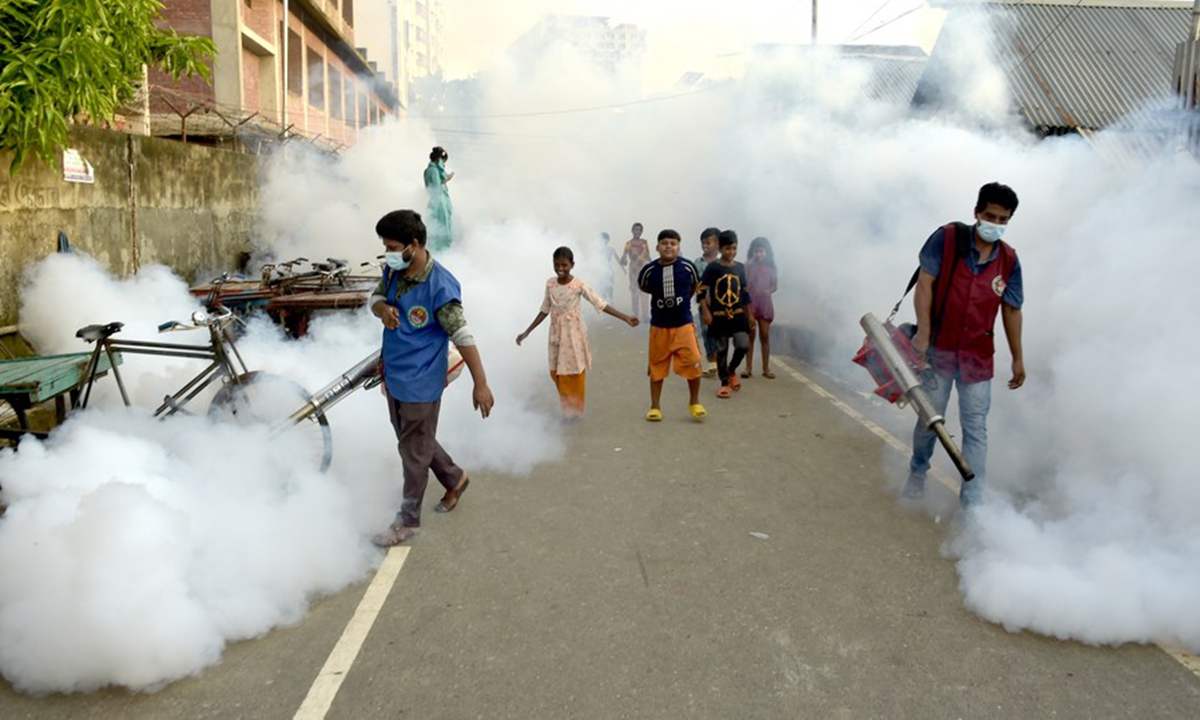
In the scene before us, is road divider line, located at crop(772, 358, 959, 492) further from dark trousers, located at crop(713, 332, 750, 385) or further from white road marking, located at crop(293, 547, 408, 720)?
white road marking, located at crop(293, 547, 408, 720)

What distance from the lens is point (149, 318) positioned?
6.74 metres

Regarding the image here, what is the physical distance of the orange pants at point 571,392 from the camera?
6.79m

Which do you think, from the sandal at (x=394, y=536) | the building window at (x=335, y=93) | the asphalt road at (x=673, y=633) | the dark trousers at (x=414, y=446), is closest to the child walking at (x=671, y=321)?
the asphalt road at (x=673, y=633)

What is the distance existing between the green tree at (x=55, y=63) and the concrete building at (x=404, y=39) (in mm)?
42965

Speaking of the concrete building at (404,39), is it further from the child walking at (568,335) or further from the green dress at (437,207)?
the child walking at (568,335)

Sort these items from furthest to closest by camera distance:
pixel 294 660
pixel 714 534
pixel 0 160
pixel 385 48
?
pixel 385 48 < pixel 0 160 < pixel 714 534 < pixel 294 660

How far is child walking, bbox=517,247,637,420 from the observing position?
22.0ft

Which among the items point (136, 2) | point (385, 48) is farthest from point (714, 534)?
point (385, 48)

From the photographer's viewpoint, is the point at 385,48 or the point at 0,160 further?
the point at 385,48

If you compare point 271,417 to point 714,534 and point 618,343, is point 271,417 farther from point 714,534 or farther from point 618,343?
point 618,343

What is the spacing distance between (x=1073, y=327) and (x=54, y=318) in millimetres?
7359

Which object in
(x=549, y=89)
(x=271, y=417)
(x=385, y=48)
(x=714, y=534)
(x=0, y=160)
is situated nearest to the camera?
(x=714, y=534)

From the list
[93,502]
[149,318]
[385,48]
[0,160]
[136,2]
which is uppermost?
[385,48]

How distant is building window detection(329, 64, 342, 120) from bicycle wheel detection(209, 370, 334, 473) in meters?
28.7
